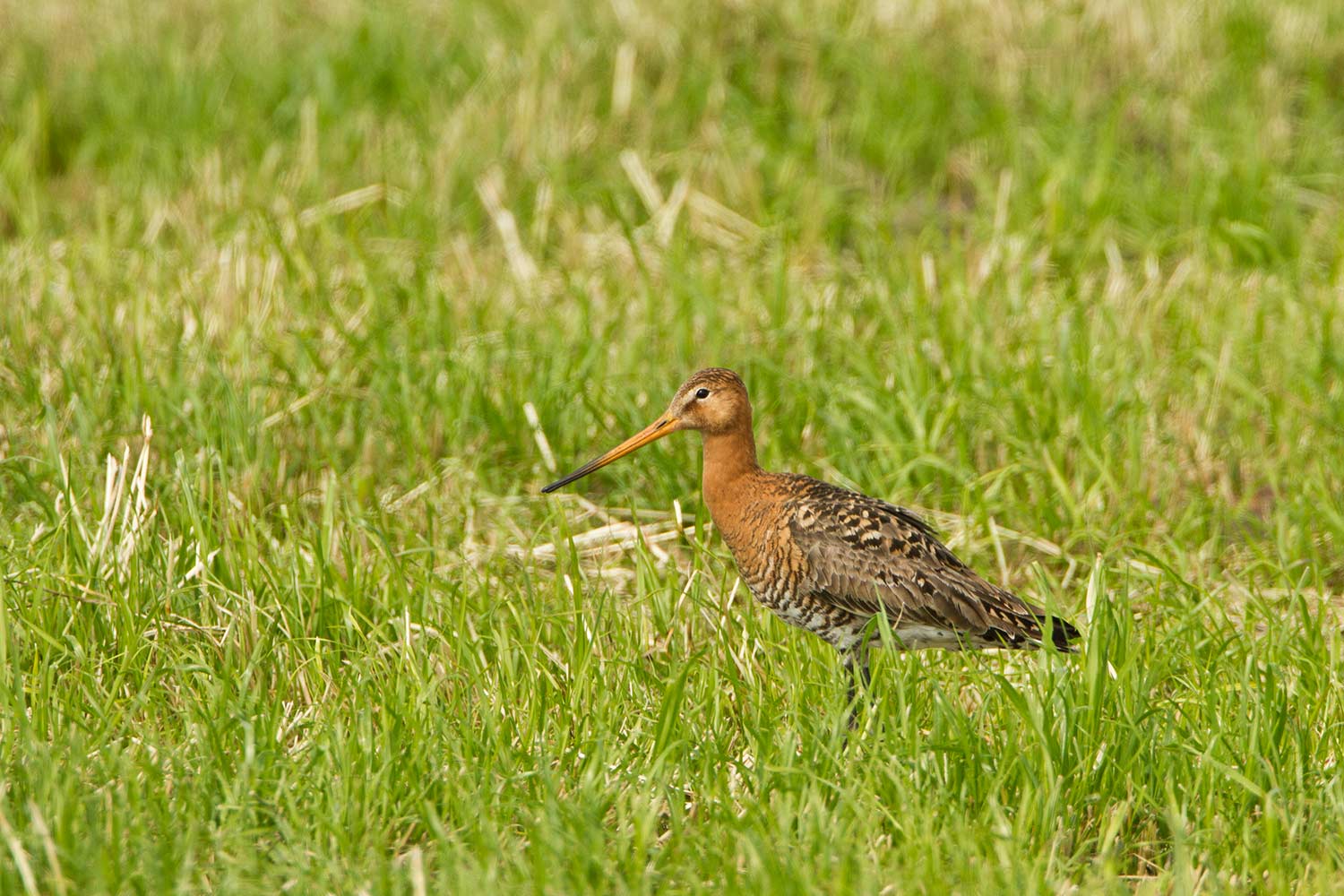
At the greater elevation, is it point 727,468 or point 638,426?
point 727,468

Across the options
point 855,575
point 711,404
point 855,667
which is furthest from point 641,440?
point 855,667

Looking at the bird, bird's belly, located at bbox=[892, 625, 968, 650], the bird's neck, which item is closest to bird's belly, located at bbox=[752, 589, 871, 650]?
the bird

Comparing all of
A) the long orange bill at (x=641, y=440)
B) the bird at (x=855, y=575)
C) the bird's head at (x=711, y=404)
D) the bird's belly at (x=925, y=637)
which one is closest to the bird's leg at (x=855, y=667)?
the bird at (x=855, y=575)

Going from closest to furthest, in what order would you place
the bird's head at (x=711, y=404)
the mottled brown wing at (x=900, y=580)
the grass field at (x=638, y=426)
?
the grass field at (x=638, y=426) < the mottled brown wing at (x=900, y=580) < the bird's head at (x=711, y=404)

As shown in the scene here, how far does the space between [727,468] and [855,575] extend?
0.60 m

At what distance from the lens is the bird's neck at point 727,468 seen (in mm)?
5164

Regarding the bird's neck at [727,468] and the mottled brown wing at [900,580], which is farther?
the bird's neck at [727,468]

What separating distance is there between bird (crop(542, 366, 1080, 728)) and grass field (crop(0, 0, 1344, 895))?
0.13 meters

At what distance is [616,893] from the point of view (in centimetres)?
362

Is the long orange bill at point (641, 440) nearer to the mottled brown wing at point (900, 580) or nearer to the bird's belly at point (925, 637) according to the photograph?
the mottled brown wing at point (900, 580)

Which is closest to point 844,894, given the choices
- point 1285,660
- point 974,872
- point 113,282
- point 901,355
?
point 974,872

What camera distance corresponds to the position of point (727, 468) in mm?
5191

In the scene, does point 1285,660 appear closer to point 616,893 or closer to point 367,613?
point 616,893

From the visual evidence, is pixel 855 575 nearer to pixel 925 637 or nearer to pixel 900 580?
pixel 900 580
